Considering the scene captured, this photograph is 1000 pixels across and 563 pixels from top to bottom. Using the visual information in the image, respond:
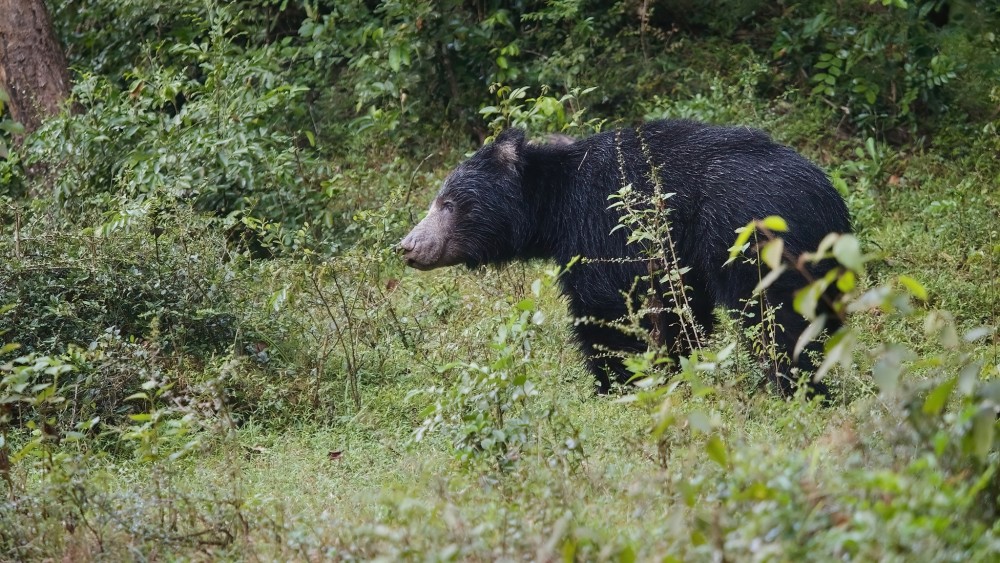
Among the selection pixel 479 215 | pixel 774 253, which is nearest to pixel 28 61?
pixel 479 215

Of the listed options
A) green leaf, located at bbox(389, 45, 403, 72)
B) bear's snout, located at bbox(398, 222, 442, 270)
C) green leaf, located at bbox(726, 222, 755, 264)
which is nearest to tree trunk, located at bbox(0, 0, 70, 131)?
green leaf, located at bbox(389, 45, 403, 72)

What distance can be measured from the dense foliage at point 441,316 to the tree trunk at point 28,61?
0.35m

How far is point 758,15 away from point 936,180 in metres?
2.59

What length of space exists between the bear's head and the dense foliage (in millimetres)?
350

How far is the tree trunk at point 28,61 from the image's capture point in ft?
28.9

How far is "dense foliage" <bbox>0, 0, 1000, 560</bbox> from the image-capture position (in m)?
3.10

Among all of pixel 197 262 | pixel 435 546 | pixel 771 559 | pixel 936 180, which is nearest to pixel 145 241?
pixel 197 262

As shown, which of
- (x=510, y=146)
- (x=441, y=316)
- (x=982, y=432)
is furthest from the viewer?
(x=441, y=316)

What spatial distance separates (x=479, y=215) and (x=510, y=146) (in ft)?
1.44

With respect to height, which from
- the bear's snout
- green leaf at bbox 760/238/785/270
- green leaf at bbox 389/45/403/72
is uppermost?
green leaf at bbox 389/45/403/72

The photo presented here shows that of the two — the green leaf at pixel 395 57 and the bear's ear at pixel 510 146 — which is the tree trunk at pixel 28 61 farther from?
the bear's ear at pixel 510 146

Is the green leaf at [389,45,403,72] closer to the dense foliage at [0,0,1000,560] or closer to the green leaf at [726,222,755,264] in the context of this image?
the dense foliage at [0,0,1000,560]

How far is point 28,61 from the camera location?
8.88 metres

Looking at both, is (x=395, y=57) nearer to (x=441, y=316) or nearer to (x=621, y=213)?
(x=441, y=316)
